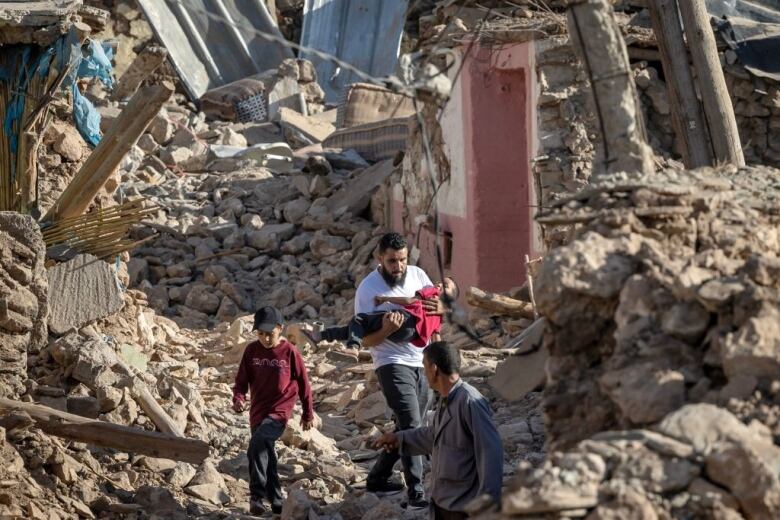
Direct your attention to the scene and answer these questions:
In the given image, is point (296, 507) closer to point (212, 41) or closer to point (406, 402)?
point (406, 402)

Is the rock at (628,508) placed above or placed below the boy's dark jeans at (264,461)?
above

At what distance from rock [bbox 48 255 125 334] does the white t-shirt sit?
10.0ft

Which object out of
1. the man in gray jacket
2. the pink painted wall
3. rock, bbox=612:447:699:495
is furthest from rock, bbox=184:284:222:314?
rock, bbox=612:447:699:495

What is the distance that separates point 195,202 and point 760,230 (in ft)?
45.8

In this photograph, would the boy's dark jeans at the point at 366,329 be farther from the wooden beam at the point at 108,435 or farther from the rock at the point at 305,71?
the rock at the point at 305,71

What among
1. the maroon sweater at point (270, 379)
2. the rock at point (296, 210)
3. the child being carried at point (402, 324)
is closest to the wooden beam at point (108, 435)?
the maroon sweater at point (270, 379)

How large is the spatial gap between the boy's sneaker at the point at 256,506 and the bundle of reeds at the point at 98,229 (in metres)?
2.49

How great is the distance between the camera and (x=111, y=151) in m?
9.16

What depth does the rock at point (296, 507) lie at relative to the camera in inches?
293

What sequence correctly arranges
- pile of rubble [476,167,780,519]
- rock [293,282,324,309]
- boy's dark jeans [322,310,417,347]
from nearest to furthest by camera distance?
pile of rubble [476,167,780,519], boy's dark jeans [322,310,417,347], rock [293,282,324,309]

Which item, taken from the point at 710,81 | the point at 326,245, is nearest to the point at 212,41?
the point at 326,245

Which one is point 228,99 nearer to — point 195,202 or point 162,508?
point 195,202

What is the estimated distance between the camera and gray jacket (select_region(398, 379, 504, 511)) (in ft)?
18.5

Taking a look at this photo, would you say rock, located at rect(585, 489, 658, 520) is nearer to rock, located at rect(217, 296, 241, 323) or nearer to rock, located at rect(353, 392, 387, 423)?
rock, located at rect(353, 392, 387, 423)
